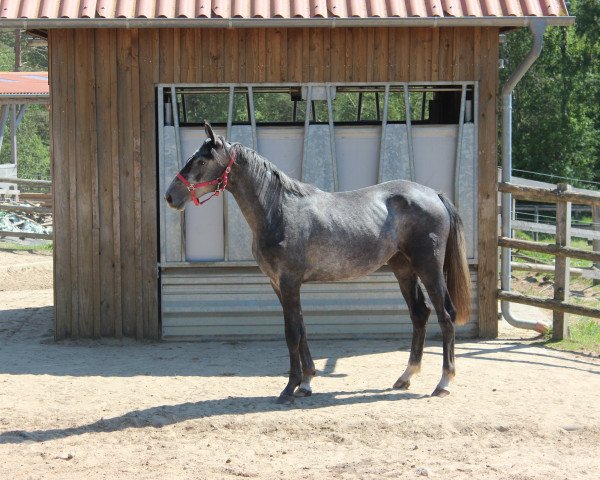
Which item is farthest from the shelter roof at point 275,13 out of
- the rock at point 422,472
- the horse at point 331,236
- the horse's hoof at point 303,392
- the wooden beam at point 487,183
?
the rock at point 422,472

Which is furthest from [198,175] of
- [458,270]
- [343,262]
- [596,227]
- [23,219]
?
[23,219]

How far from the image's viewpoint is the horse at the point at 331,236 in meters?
6.77

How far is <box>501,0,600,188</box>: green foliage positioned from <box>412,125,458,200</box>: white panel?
2080cm

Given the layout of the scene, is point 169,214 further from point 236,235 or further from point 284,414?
point 284,414

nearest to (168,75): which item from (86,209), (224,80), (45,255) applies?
(224,80)

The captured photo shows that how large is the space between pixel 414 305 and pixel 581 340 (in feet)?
8.53

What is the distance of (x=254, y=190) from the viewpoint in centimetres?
685

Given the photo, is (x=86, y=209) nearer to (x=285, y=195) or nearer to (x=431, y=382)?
(x=285, y=195)

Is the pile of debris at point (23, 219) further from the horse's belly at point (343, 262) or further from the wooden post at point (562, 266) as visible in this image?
the horse's belly at point (343, 262)

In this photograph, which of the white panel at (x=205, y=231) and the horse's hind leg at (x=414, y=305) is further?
the white panel at (x=205, y=231)

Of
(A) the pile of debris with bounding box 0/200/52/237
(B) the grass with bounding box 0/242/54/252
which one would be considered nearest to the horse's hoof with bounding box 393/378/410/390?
(B) the grass with bounding box 0/242/54/252

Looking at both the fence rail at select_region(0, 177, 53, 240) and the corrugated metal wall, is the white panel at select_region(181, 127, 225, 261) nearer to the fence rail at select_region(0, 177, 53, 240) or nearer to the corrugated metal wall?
the corrugated metal wall

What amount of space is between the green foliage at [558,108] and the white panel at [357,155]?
68.9 ft

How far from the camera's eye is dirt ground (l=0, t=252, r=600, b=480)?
536 cm
